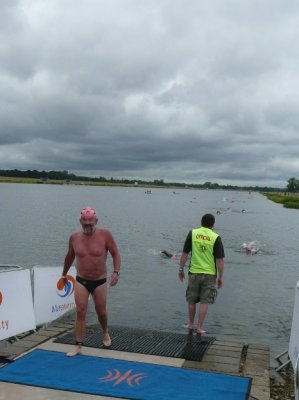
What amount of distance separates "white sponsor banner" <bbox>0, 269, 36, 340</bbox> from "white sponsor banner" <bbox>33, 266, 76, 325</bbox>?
0.86 metres

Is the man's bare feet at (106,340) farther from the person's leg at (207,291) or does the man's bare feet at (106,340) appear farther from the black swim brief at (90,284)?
the person's leg at (207,291)

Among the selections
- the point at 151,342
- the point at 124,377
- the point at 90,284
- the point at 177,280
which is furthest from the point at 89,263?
the point at 177,280

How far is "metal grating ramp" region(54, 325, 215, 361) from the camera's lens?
7.41 meters

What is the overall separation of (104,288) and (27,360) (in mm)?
1454

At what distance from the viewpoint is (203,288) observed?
8273 mm

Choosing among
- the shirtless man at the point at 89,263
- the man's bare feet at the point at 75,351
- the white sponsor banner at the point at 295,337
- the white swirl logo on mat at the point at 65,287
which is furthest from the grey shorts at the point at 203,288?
the white swirl logo on mat at the point at 65,287

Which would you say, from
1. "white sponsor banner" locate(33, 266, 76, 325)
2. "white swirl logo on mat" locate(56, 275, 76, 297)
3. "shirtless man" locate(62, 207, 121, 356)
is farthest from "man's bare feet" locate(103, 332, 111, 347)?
"white swirl logo on mat" locate(56, 275, 76, 297)

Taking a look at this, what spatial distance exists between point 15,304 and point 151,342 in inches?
90.4

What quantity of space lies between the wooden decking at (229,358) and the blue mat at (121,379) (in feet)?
0.74

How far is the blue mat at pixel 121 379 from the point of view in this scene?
19.2 ft

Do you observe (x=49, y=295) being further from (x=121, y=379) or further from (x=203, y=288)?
(x=121, y=379)

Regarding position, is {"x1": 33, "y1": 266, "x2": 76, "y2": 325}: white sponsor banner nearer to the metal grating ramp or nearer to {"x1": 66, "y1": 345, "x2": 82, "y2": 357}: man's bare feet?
the metal grating ramp

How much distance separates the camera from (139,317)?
1241 centimetres

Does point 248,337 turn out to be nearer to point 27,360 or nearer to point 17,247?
point 27,360
